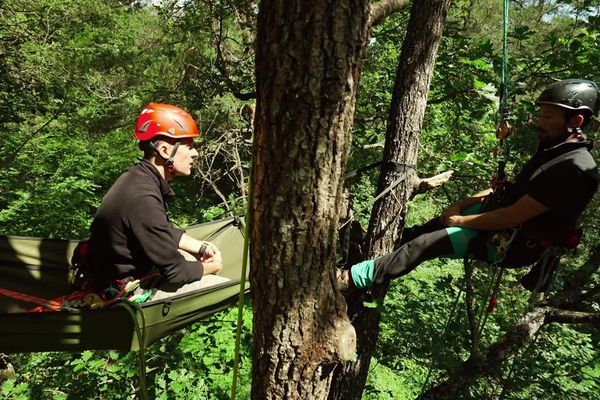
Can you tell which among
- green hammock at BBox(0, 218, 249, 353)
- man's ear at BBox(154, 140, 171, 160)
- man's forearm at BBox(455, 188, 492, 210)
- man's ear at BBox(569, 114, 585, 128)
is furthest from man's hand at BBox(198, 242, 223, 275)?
man's ear at BBox(569, 114, 585, 128)

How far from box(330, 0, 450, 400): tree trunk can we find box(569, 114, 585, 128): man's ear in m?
0.76

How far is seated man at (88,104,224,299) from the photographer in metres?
1.99

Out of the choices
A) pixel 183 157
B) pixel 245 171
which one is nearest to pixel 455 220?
pixel 183 157

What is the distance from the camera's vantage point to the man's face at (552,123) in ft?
6.81

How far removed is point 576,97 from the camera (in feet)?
6.64

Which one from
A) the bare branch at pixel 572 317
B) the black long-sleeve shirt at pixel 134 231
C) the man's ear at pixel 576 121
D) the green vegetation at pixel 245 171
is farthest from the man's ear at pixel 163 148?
Result: the bare branch at pixel 572 317

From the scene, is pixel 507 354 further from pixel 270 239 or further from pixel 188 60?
pixel 188 60

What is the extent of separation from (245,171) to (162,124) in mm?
4172

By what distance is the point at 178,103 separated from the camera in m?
5.64

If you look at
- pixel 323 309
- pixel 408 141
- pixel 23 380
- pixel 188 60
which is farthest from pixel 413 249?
pixel 188 60

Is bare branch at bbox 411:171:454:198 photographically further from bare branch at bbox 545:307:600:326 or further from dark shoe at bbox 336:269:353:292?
bare branch at bbox 545:307:600:326

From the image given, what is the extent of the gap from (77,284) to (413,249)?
1.95 metres

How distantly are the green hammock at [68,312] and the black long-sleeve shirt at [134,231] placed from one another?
0.23m

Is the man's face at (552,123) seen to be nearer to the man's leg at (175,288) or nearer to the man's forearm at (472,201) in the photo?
the man's forearm at (472,201)
